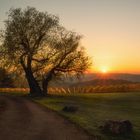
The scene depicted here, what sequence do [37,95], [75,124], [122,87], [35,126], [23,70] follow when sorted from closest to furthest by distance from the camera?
[35,126] → [75,124] → [37,95] → [23,70] → [122,87]

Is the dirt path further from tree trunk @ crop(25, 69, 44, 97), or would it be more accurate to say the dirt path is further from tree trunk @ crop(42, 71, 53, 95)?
tree trunk @ crop(42, 71, 53, 95)

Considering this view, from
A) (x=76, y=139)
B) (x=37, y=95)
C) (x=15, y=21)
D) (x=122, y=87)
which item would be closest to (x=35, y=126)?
(x=76, y=139)

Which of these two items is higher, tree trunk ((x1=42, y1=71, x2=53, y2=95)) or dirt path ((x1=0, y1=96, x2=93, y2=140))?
tree trunk ((x1=42, y1=71, x2=53, y2=95))

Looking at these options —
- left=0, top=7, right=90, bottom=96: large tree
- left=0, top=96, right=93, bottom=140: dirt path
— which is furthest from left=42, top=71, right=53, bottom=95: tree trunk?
left=0, top=96, right=93, bottom=140: dirt path

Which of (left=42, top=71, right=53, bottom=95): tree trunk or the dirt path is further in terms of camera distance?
(left=42, top=71, right=53, bottom=95): tree trunk

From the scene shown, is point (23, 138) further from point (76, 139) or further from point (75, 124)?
point (75, 124)

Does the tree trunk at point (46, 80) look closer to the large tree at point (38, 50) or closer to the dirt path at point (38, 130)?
the large tree at point (38, 50)

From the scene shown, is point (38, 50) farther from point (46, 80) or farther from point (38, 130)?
point (38, 130)

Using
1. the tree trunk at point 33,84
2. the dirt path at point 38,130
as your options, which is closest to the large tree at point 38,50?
the tree trunk at point 33,84

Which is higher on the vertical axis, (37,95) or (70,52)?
(70,52)

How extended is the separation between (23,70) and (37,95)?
6952 mm

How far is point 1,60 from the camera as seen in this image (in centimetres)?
6366

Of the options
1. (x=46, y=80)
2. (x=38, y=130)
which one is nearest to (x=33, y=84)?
(x=46, y=80)

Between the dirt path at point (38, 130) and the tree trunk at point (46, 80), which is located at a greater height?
the tree trunk at point (46, 80)
